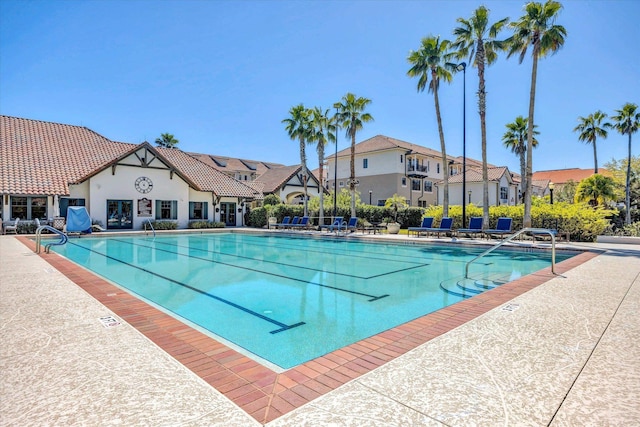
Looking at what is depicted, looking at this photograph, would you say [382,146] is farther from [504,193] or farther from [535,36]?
[535,36]

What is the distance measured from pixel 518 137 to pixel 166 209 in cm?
3127

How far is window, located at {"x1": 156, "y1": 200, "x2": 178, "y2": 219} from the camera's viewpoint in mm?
26734

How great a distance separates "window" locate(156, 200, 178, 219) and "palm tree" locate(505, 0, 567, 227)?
23.0 m

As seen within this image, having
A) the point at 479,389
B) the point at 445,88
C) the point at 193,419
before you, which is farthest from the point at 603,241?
the point at 193,419

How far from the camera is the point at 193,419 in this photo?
240 centimetres

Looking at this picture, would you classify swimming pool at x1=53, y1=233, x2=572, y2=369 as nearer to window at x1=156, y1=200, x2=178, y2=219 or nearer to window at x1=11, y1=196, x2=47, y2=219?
window at x1=11, y1=196, x2=47, y2=219

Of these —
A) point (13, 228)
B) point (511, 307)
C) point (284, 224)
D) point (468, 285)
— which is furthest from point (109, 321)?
point (284, 224)

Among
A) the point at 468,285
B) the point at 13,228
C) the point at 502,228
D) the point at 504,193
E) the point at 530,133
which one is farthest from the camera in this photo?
the point at 504,193

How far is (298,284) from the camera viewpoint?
8820 mm

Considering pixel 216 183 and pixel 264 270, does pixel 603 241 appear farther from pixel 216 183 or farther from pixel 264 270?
pixel 216 183

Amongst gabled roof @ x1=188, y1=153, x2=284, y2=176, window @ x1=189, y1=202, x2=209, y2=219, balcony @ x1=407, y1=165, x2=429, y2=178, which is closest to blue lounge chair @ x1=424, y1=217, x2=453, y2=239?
window @ x1=189, y1=202, x2=209, y2=219

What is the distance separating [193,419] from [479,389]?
2.11m

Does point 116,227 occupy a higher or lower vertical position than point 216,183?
lower

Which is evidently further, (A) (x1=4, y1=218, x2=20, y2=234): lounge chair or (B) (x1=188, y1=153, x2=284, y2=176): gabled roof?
(B) (x1=188, y1=153, x2=284, y2=176): gabled roof
